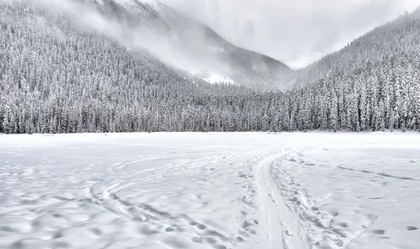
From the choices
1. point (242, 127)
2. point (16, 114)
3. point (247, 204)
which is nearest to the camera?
point (247, 204)

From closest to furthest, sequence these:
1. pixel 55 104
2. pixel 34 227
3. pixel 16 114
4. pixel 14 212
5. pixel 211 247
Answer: pixel 211 247, pixel 34 227, pixel 14 212, pixel 16 114, pixel 55 104

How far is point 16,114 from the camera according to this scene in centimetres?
10675

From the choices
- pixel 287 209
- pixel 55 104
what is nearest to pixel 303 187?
pixel 287 209

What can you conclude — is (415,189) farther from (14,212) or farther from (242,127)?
(242,127)

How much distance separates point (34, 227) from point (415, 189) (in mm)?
11926

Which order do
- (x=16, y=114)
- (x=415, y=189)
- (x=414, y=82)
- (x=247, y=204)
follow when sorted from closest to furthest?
(x=247, y=204) < (x=415, y=189) < (x=414, y=82) < (x=16, y=114)

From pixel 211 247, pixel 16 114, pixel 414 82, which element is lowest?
pixel 211 247

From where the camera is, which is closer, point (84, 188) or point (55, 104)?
point (84, 188)

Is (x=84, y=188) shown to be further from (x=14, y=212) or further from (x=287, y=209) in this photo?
(x=287, y=209)

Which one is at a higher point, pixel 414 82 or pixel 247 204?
pixel 414 82

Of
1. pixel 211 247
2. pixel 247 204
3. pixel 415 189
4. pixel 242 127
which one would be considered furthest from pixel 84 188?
pixel 242 127

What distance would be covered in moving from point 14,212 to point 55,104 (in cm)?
13156

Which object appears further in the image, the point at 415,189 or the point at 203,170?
the point at 203,170

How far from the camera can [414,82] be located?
85062 millimetres
